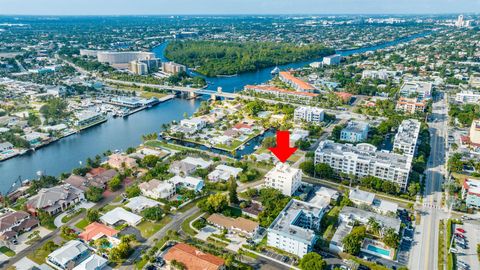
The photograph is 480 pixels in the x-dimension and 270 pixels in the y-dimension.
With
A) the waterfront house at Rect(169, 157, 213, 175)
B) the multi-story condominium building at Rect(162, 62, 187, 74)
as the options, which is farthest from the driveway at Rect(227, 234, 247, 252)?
the multi-story condominium building at Rect(162, 62, 187, 74)

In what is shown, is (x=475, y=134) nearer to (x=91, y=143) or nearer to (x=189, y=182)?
(x=189, y=182)

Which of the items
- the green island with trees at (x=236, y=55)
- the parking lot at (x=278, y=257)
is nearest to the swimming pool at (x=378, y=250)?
the parking lot at (x=278, y=257)

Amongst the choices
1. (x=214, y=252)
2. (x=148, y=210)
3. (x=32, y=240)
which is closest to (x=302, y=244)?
(x=214, y=252)

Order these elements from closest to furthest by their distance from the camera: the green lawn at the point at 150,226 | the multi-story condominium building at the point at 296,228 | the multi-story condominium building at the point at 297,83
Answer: the multi-story condominium building at the point at 296,228, the green lawn at the point at 150,226, the multi-story condominium building at the point at 297,83

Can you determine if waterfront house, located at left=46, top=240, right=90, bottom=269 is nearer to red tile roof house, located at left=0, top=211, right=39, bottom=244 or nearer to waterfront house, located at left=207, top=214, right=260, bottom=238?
red tile roof house, located at left=0, top=211, right=39, bottom=244

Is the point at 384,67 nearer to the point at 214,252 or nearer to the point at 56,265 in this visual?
the point at 214,252

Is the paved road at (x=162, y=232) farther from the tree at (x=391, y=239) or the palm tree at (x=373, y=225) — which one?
the tree at (x=391, y=239)

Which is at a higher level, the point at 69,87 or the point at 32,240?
the point at 69,87
